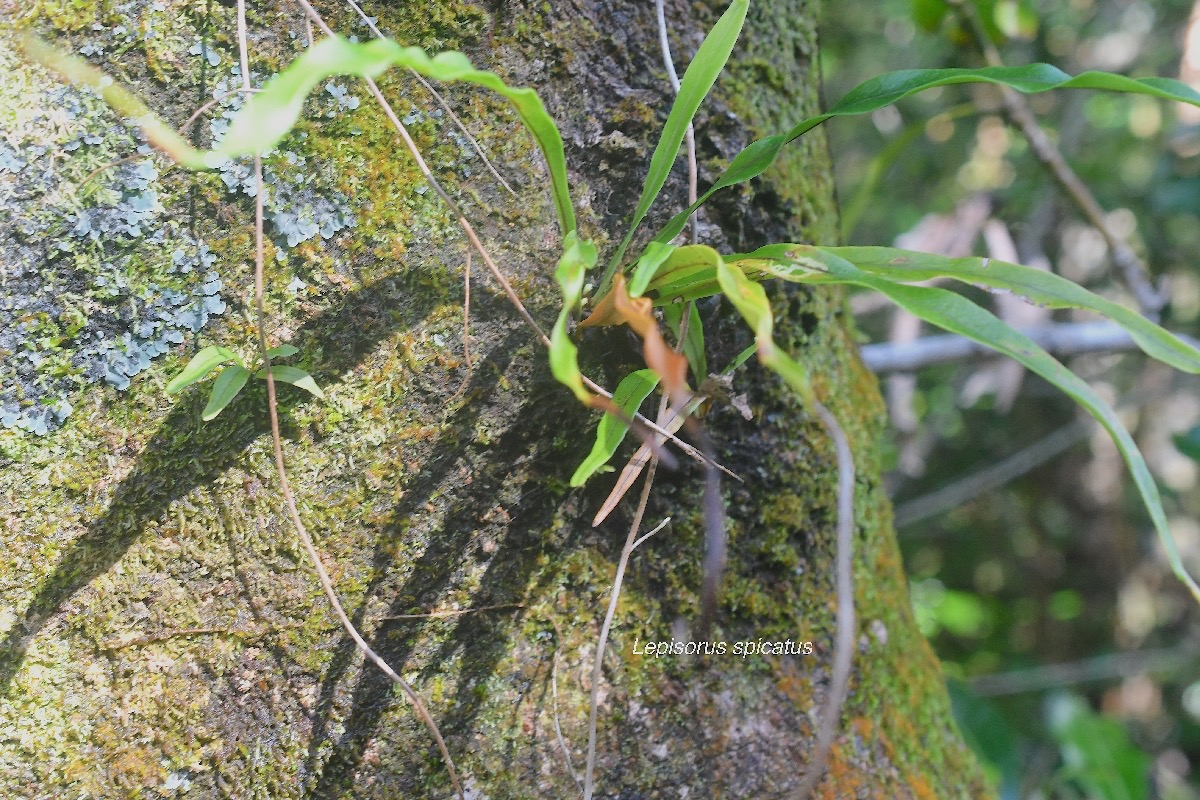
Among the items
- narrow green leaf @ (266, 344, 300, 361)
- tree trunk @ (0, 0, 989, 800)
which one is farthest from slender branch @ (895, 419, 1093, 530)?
narrow green leaf @ (266, 344, 300, 361)

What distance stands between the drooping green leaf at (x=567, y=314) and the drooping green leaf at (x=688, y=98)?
7 centimetres

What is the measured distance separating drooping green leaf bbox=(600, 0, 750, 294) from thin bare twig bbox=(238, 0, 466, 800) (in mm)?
290

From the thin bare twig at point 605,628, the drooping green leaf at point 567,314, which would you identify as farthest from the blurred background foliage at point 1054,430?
the drooping green leaf at point 567,314

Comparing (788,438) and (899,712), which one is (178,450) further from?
(899,712)

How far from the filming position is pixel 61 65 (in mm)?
610

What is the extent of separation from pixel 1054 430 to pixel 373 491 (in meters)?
3.17

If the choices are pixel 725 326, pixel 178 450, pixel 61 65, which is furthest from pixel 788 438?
pixel 61 65

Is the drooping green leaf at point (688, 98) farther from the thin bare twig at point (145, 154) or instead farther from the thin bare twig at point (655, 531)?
the thin bare twig at point (145, 154)

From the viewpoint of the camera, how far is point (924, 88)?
25.4 inches

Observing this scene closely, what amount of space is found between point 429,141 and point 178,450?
1.14 ft

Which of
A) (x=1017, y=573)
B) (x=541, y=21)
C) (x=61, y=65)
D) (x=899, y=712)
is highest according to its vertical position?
(x=1017, y=573)

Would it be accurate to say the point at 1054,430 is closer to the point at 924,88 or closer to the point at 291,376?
the point at 924,88

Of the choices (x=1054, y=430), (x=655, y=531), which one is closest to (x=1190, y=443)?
(x=1054, y=430)

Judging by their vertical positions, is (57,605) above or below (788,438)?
below
